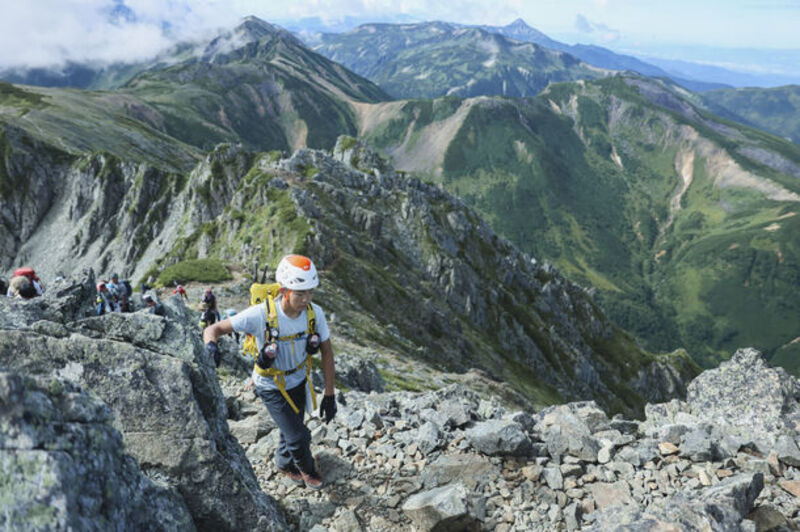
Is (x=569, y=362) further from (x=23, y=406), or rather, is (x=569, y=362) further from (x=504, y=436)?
(x=23, y=406)

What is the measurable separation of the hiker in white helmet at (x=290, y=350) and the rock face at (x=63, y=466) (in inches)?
119

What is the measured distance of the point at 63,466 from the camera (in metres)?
4.86

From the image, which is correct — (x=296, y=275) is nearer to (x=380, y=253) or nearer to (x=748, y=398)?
(x=748, y=398)

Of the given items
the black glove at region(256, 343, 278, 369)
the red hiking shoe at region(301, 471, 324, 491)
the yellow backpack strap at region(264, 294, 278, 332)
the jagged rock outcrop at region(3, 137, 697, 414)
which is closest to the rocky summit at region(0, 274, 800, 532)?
the red hiking shoe at region(301, 471, 324, 491)

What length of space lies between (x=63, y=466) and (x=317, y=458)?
7.22 metres

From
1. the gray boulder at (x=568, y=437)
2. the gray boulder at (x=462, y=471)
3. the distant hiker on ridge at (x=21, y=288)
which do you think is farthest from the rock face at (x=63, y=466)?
the distant hiker on ridge at (x=21, y=288)

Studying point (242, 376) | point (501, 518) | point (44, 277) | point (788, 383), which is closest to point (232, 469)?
point (501, 518)

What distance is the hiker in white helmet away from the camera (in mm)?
8852

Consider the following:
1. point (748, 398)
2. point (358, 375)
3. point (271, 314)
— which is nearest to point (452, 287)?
point (358, 375)

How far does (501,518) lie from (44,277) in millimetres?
139804

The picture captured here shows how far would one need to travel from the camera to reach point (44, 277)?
374 feet

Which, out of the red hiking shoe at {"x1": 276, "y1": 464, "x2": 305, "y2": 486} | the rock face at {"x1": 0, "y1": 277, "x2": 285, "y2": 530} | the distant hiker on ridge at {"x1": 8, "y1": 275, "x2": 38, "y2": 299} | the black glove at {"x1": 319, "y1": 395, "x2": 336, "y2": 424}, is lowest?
the red hiking shoe at {"x1": 276, "y1": 464, "x2": 305, "y2": 486}

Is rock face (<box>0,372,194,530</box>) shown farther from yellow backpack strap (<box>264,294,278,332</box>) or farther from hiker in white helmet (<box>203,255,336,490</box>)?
yellow backpack strap (<box>264,294,278,332</box>)

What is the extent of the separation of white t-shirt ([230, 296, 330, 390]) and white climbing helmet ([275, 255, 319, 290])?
60 centimetres
